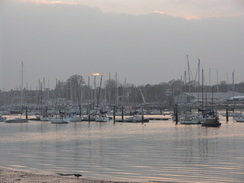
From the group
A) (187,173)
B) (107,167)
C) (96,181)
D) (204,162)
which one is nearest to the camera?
(96,181)

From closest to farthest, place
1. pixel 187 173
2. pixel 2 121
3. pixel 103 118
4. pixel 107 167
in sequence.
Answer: pixel 187 173, pixel 107 167, pixel 103 118, pixel 2 121

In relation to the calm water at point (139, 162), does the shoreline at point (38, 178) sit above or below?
above

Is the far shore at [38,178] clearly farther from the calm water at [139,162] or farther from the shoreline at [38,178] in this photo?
the calm water at [139,162]

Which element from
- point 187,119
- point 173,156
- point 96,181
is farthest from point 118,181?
point 187,119

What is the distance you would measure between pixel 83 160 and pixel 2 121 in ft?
337

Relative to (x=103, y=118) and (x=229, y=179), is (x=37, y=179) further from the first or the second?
(x=103, y=118)

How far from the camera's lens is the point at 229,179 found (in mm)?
28500

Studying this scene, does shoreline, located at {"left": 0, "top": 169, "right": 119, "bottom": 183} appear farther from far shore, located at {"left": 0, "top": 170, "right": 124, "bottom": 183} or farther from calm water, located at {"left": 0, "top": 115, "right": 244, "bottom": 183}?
calm water, located at {"left": 0, "top": 115, "right": 244, "bottom": 183}

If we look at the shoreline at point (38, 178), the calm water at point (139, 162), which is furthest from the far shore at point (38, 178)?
the calm water at point (139, 162)

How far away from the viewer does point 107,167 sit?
114ft

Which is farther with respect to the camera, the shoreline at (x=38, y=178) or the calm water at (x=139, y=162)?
the calm water at (x=139, y=162)

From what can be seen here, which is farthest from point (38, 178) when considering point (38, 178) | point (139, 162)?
point (139, 162)

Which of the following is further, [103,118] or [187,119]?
[103,118]

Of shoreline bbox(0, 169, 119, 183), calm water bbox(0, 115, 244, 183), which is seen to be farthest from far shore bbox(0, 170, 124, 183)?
calm water bbox(0, 115, 244, 183)
